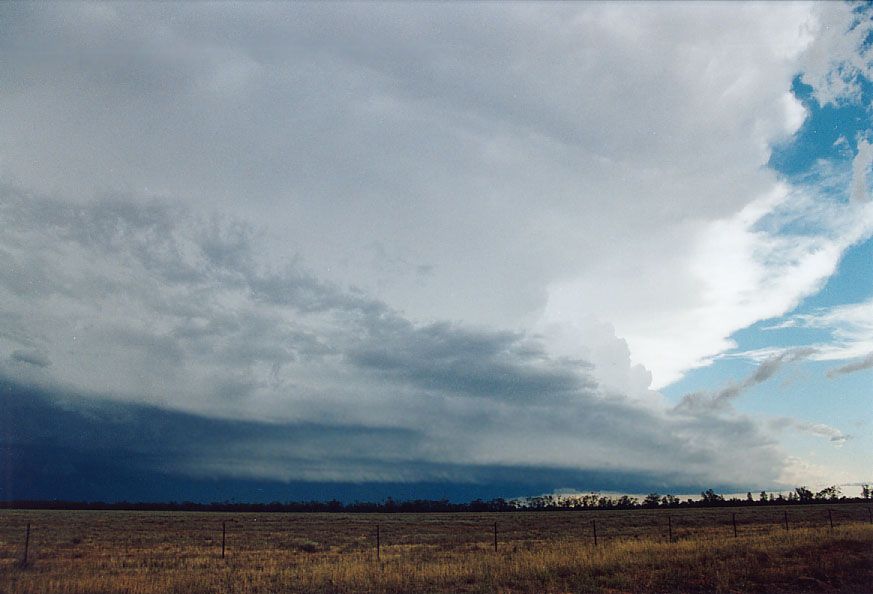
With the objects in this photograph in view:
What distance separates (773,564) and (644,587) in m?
7.00

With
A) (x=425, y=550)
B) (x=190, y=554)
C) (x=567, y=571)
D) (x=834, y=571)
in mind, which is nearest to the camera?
(x=834, y=571)

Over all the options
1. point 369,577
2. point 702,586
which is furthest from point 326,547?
point 702,586

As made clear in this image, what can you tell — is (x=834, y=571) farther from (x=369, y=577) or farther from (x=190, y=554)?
(x=190, y=554)

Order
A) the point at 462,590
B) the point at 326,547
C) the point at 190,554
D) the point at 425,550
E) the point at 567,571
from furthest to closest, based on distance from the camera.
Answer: the point at 326,547 < the point at 425,550 < the point at 190,554 < the point at 567,571 < the point at 462,590

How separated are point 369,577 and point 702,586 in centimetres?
1220

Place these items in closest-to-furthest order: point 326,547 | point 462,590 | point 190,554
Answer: point 462,590, point 190,554, point 326,547

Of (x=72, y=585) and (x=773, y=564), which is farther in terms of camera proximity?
(x=773, y=564)

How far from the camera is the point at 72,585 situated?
21.4 metres

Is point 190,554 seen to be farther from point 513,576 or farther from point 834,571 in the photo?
point 834,571

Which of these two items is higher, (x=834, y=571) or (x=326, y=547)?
(x=834, y=571)

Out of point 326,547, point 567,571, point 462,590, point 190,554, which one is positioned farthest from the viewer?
point 326,547

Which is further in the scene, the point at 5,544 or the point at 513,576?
the point at 5,544

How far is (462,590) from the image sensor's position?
2120 cm

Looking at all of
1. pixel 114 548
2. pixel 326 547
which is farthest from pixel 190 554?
pixel 326 547
